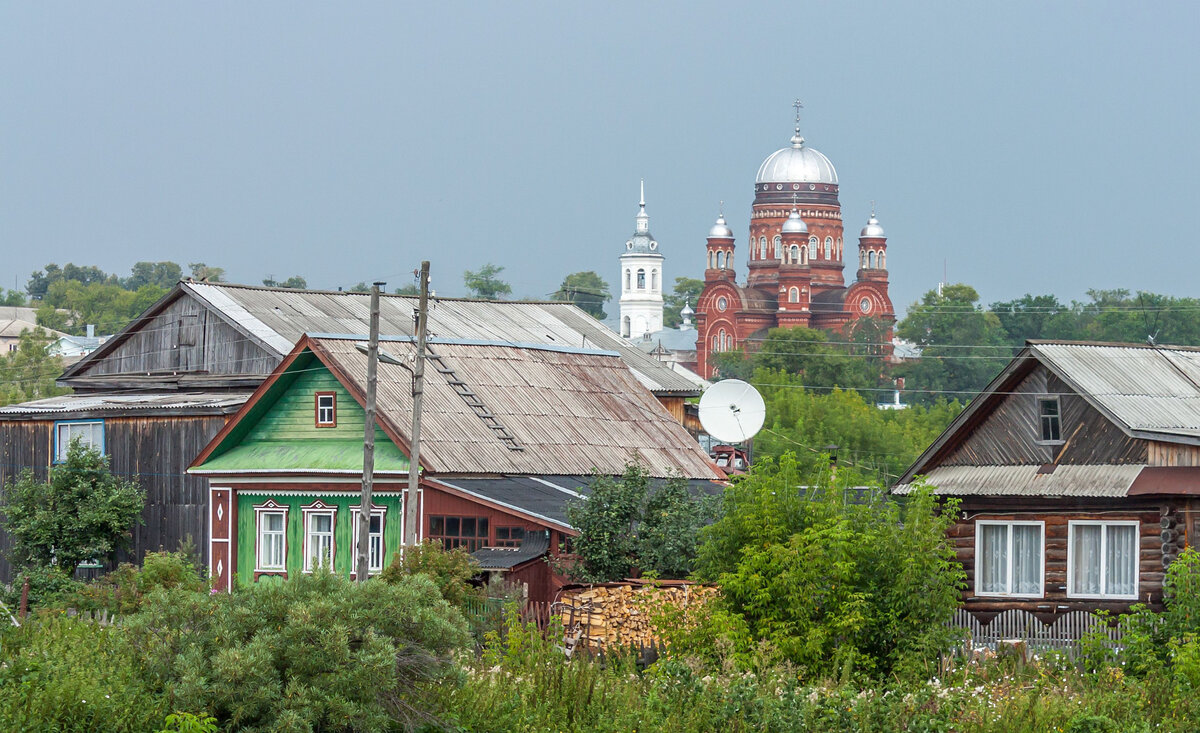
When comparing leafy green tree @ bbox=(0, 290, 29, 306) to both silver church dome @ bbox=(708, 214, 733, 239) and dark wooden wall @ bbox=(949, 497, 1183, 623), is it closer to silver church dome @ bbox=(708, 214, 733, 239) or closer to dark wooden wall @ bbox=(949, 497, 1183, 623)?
silver church dome @ bbox=(708, 214, 733, 239)

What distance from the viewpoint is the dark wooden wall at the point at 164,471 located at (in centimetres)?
3928

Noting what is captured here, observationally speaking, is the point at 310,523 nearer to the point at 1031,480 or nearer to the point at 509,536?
the point at 509,536

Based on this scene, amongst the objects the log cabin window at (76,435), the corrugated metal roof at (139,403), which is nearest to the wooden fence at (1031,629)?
the corrugated metal roof at (139,403)

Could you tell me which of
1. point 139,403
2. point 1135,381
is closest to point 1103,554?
point 1135,381

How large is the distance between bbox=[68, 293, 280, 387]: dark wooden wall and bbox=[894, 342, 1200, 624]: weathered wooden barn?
2115cm

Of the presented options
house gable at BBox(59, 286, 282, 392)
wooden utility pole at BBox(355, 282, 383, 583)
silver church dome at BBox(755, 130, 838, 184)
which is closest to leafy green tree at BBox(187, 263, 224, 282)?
house gable at BBox(59, 286, 282, 392)

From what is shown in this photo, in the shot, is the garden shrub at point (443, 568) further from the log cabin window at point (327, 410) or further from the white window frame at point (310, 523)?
the log cabin window at point (327, 410)

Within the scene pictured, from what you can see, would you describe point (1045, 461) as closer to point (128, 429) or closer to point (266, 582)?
point (266, 582)

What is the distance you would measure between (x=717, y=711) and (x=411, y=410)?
16.7 meters

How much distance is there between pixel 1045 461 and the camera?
84.4ft

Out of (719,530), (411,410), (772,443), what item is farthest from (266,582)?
(772,443)

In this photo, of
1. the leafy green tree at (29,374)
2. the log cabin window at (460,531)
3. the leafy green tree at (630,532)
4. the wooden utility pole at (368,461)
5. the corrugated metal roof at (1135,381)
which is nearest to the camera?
the corrugated metal roof at (1135,381)

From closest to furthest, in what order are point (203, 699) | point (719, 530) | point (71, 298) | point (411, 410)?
point (203, 699), point (719, 530), point (411, 410), point (71, 298)

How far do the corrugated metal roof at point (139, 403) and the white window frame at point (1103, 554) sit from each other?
20.5 m
